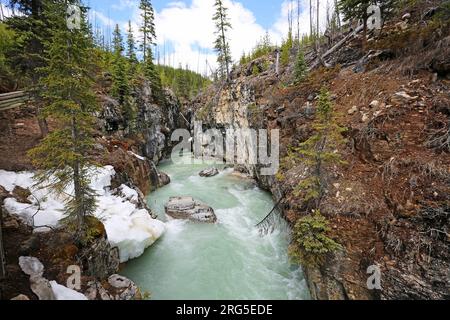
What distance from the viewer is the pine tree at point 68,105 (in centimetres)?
628

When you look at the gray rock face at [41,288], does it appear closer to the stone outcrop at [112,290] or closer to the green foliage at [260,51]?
the stone outcrop at [112,290]

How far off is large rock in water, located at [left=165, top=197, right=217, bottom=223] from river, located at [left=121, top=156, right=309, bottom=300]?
424mm

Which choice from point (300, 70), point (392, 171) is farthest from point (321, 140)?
point (300, 70)

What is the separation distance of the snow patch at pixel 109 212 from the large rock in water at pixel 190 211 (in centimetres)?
169

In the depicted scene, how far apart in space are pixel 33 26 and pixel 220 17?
1923cm

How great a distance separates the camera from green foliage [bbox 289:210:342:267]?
6.57m

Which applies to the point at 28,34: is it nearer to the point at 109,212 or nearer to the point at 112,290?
the point at 109,212

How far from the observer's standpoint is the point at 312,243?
261 inches

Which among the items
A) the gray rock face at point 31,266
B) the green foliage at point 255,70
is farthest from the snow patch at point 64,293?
the green foliage at point 255,70

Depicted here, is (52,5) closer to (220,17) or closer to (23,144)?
(23,144)

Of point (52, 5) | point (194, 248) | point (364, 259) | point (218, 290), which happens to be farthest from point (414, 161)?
point (52, 5)

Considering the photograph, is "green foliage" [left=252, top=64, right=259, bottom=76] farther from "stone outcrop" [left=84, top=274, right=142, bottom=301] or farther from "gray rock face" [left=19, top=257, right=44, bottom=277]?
"gray rock face" [left=19, top=257, right=44, bottom=277]

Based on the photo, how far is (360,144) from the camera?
29.4 feet
